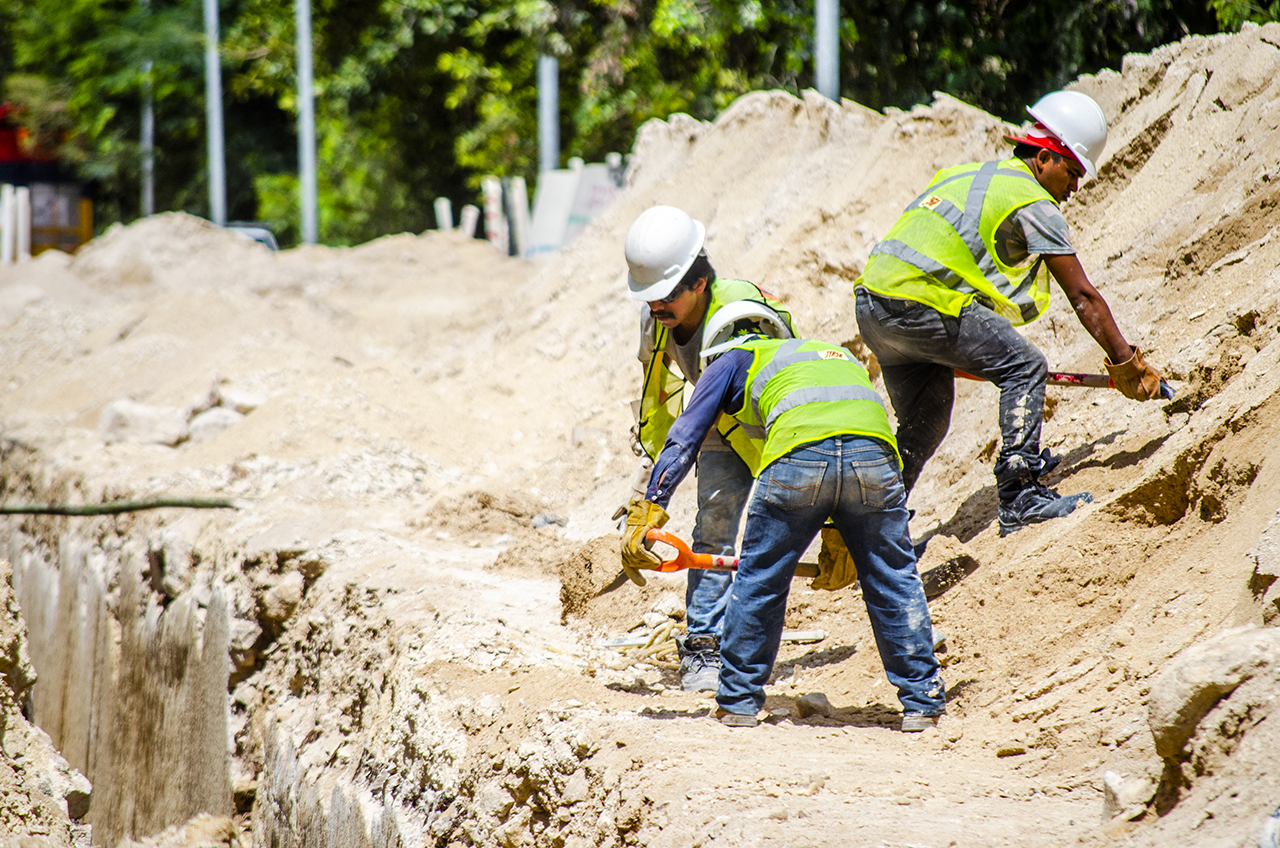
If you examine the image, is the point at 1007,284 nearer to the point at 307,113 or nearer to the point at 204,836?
the point at 204,836

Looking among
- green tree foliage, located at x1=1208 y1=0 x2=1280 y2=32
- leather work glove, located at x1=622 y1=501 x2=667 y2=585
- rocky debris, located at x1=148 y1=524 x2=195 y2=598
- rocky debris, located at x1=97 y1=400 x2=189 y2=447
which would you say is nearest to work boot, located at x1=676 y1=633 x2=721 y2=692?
leather work glove, located at x1=622 y1=501 x2=667 y2=585

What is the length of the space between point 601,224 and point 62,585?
611cm

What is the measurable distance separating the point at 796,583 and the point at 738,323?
5.38ft

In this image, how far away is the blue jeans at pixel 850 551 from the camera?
3662 mm

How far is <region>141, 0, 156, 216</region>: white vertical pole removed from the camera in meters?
32.3

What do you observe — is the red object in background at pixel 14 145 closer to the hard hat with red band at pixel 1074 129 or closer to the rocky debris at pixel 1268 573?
the hard hat with red band at pixel 1074 129

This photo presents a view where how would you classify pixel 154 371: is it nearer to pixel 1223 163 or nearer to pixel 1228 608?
pixel 1223 163

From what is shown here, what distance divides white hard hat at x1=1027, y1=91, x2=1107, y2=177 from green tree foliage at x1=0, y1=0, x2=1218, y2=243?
14.7 ft

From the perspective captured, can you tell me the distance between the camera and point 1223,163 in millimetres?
6117

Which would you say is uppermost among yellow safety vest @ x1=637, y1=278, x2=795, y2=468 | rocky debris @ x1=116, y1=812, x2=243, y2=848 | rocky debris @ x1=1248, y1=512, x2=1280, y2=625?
yellow safety vest @ x1=637, y1=278, x2=795, y2=468

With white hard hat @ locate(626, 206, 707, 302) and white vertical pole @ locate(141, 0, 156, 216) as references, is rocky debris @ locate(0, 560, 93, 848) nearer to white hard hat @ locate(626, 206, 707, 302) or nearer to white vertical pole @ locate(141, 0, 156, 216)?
white hard hat @ locate(626, 206, 707, 302)

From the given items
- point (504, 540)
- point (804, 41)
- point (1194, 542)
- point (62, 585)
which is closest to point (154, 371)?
point (62, 585)

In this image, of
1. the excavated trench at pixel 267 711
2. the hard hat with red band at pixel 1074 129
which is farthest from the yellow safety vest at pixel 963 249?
the excavated trench at pixel 267 711

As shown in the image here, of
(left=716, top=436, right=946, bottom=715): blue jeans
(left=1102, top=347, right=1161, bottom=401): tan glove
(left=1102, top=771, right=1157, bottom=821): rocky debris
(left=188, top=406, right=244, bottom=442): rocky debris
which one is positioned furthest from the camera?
(left=188, top=406, right=244, bottom=442): rocky debris
